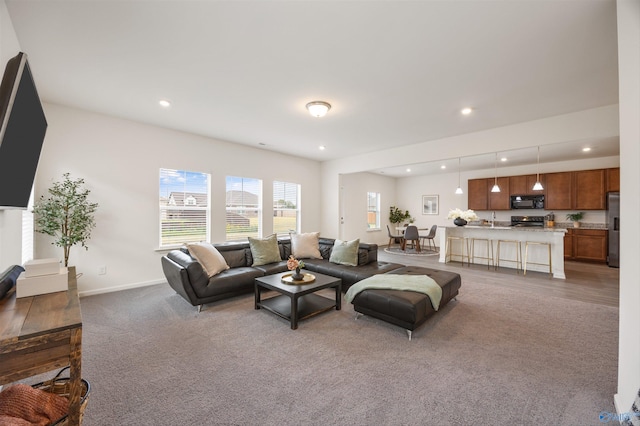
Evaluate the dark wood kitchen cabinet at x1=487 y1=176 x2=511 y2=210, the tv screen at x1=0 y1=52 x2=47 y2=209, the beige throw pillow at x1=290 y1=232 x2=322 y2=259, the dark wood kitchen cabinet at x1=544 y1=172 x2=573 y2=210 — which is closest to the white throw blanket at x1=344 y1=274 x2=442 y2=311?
the beige throw pillow at x1=290 y1=232 x2=322 y2=259

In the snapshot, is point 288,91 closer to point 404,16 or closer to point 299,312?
point 404,16

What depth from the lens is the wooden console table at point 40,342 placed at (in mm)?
1113

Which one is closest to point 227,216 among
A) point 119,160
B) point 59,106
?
point 119,160

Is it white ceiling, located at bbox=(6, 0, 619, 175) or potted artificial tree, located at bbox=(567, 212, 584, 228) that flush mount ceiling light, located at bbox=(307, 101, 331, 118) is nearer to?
white ceiling, located at bbox=(6, 0, 619, 175)

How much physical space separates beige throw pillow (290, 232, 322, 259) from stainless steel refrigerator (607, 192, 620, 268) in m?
6.78

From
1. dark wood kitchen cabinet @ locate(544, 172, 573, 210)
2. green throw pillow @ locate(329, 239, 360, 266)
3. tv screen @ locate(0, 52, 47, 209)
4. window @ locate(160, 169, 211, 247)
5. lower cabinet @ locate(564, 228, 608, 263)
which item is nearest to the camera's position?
tv screen @ locate(0, 52, 47, 209)

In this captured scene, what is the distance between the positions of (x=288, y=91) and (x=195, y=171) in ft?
9.12

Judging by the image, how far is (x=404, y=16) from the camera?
6.42 feet

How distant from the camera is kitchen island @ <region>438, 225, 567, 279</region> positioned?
5.05 metres

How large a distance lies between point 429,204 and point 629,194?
328 inches

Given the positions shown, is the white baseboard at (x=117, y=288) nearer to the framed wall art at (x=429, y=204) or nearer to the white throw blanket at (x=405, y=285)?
the white throw blanket at (x=405, y=285)

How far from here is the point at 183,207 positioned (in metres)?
4.85

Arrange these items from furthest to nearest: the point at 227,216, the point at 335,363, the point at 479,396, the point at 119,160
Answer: the point at 227,216, the point at 119,160, the point at 335,363, the point at 479,396

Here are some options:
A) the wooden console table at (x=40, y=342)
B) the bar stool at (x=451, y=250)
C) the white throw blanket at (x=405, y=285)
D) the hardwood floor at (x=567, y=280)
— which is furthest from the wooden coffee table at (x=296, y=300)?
the bar stool at (x=451, y=250)
